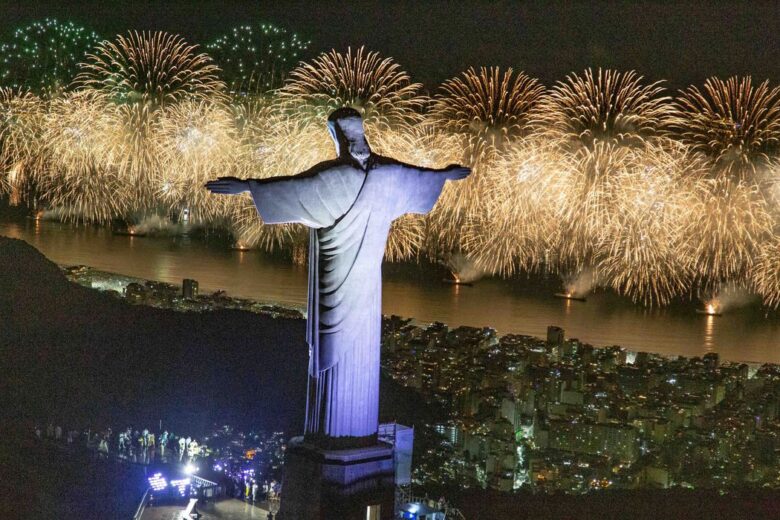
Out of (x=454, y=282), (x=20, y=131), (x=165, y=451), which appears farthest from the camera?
(x=454, y=282)

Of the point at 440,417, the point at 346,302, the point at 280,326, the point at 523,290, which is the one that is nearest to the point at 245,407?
the point at 440,417

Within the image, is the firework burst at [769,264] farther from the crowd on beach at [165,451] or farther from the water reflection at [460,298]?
the crowd on beach at [165,451]

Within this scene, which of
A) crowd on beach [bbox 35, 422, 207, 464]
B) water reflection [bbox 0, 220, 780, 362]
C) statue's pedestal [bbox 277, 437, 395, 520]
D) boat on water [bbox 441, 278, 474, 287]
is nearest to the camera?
statue's pedestal [bbox 277, 437, 395, 520]

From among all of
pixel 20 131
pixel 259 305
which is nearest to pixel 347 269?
pixel 259 305

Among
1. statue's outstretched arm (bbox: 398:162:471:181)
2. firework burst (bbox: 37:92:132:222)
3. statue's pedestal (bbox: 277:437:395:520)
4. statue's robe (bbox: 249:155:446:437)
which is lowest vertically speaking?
statue's pedestal (bbox: 277:437:395:520)

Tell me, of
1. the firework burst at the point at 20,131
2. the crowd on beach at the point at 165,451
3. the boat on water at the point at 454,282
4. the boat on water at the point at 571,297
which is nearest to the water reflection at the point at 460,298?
the boat on water at the point at 571,297

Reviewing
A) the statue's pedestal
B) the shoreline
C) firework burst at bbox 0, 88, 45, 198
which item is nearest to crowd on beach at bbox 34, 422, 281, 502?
the statue's pedestal

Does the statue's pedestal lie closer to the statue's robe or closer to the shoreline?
the statue's robe

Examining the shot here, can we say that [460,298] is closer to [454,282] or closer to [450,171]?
[454,282]
